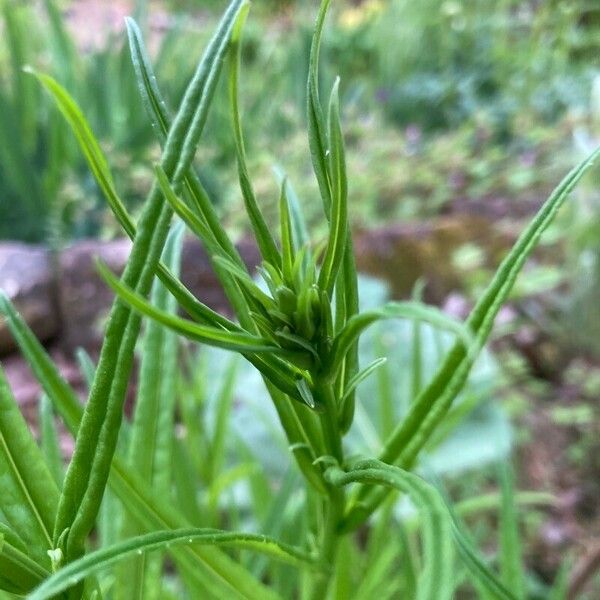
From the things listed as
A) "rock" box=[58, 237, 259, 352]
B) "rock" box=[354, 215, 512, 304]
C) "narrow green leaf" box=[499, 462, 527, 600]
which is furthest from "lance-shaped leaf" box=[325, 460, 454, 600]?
"rock" box=[354, 215, 512, 304]

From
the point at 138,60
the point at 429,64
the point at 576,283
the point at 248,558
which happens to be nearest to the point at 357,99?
the point at 429,64

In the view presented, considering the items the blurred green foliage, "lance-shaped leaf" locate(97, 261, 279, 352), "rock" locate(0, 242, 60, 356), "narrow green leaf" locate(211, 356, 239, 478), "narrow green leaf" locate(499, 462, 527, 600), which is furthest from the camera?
the blurred green foliage

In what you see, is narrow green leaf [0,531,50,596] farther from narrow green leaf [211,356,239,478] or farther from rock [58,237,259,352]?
rock [58,237,259,352]

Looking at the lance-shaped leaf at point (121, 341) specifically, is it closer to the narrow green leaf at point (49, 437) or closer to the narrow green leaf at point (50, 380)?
the narrow green leaf at point (50, 380)

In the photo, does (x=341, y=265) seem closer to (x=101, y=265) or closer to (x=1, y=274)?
(x=101, y=265)

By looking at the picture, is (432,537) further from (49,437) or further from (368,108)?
(368,108)

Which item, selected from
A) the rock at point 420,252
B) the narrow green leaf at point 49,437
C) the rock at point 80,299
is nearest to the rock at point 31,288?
the rock at point 80,299

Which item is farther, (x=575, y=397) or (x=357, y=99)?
(x=357, y=99)
